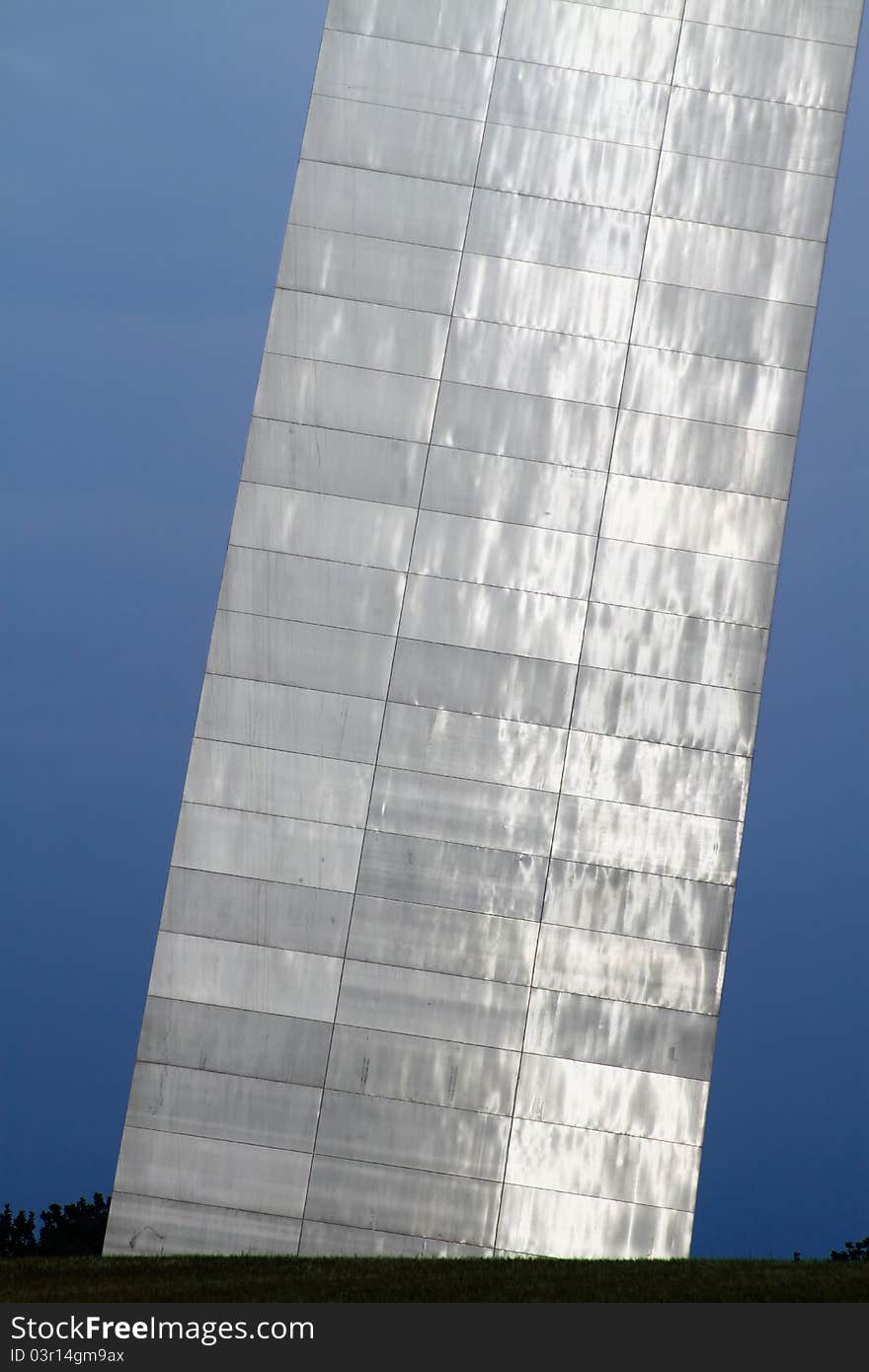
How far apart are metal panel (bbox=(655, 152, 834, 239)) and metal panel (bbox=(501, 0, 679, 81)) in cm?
142

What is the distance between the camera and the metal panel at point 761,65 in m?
19.4

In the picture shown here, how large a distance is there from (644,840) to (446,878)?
2389mm

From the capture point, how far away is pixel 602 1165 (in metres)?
18.2

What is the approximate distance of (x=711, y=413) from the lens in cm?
1908

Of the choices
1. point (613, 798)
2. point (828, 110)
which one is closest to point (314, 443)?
point (613, 798)

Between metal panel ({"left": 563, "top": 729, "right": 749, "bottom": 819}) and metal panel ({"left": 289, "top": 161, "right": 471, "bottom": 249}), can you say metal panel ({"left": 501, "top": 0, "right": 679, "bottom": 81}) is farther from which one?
metal panel ({"left": 563, "top": 729, "right": 749, "bottom": 819})

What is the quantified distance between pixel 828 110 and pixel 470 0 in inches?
183

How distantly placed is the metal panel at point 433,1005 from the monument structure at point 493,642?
1.4 inches

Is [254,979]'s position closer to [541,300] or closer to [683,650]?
[683,650]

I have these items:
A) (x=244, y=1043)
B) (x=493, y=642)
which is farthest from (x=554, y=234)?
(x=244, y=1043)

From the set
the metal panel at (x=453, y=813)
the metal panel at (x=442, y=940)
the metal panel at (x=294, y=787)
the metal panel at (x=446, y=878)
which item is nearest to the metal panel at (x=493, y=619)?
the metal panel at (x=453, y=813)

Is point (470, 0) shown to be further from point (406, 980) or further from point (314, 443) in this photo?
point (406, 980)

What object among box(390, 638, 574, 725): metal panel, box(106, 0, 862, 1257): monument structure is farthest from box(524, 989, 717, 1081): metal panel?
box(390, 638, 574, 725): metal panel

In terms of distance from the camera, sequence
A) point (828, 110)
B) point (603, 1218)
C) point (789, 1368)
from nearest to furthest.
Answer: point (789, 1368)
point (603, 1218)
point (828, 110)
